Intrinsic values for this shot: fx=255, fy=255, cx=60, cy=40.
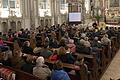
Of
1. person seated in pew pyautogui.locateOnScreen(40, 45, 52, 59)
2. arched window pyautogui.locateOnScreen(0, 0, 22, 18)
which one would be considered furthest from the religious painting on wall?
person seated in pew pyautogui.locateOnScreen(40, 45, 52, 59)

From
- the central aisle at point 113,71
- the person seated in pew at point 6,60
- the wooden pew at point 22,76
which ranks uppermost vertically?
the person seated in pew at point 6,60

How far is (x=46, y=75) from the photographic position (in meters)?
6.48

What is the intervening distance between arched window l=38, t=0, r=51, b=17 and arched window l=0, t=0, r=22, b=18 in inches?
98.8

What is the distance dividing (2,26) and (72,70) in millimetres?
11267

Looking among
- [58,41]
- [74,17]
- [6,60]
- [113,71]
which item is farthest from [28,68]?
[74,17]

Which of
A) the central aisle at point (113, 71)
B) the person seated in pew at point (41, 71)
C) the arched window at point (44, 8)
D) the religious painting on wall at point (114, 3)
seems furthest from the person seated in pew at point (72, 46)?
the religious painting on wall at point (114, 3)

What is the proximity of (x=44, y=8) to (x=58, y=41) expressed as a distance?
9914mm

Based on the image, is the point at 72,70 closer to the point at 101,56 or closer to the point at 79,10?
the point at 101,56

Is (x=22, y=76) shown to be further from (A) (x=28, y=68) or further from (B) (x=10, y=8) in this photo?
(B) (x=10, y=8)

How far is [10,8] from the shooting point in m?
18.2

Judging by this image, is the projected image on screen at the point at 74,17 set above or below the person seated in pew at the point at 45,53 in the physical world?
above

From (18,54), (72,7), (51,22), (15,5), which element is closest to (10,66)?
(18,54)

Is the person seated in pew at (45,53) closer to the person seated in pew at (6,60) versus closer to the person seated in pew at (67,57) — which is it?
the person seated in pew at (67,57)

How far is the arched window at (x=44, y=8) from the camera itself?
21.1 meters
